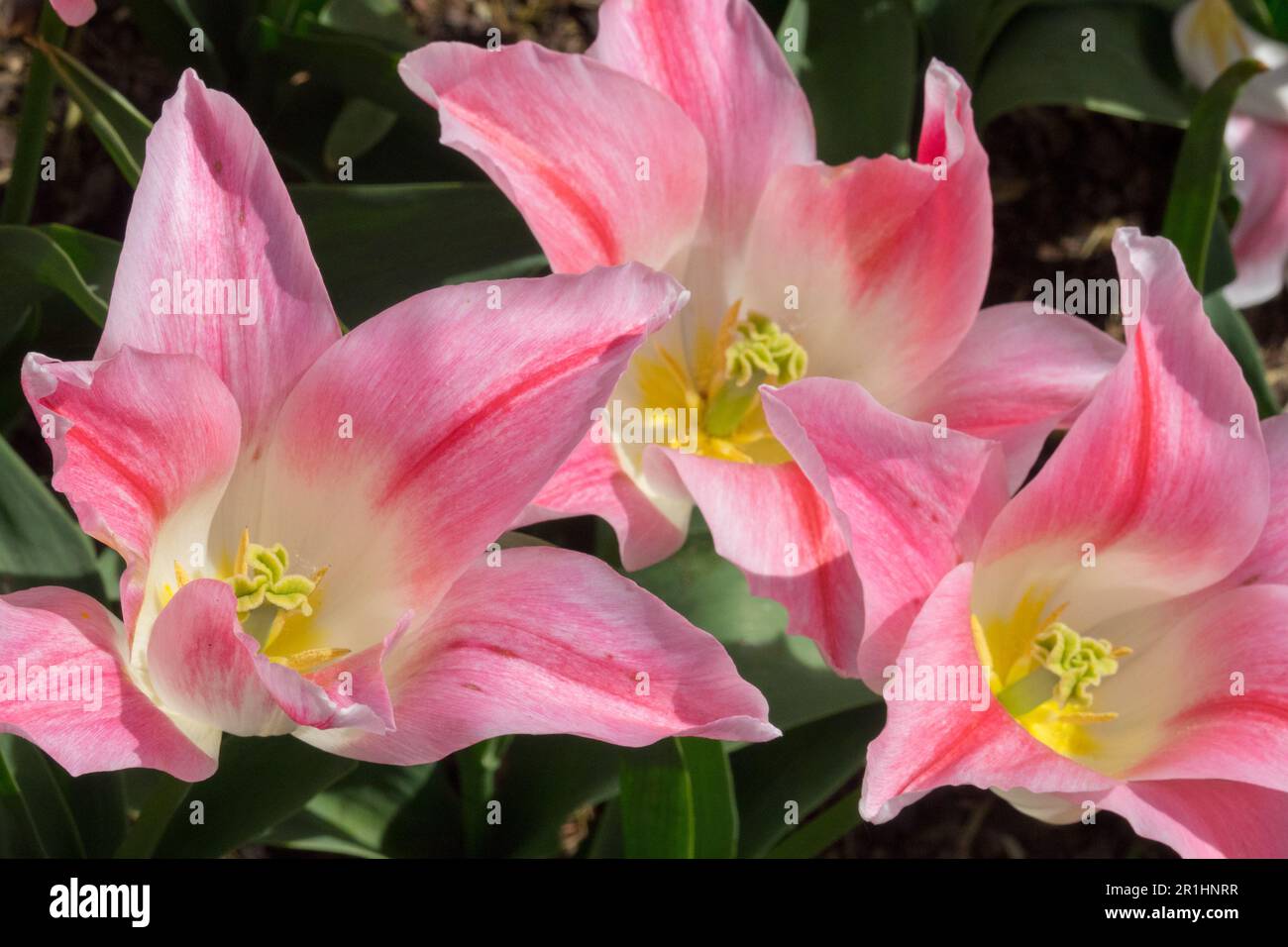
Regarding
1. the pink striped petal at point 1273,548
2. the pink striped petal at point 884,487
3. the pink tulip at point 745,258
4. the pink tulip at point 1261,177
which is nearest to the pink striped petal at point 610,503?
the pink tulip at point 745,258

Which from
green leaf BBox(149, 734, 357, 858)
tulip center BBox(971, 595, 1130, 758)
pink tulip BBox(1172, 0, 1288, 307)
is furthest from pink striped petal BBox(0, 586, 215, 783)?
pink tulip BBox(1172, 0, 1288, 307)

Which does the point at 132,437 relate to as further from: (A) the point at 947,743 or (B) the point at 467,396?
(A) the point at 947,743

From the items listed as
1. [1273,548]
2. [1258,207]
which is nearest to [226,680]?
[1273,548]

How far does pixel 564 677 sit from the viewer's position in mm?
864

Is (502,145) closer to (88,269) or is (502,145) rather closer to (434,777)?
(88,269)

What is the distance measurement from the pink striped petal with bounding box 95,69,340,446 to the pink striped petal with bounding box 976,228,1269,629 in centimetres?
52

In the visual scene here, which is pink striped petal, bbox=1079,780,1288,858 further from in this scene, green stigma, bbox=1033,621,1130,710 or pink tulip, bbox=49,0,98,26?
pink tulip, bbox=49,0,98,26

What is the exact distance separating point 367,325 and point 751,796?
71cm

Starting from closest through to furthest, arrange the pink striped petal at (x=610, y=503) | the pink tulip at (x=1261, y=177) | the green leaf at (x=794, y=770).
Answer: the pink striped petal at (x=610, y=503) < the green leaf at (x=794, y=770) < the pink tulip at (x=1261, y=177)

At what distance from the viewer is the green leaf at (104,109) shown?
1183 millimetres

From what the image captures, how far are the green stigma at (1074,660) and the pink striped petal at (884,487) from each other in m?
0.21

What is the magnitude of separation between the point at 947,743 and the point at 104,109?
915mm

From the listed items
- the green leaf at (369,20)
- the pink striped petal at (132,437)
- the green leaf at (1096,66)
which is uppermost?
the green leaf at (369,20)

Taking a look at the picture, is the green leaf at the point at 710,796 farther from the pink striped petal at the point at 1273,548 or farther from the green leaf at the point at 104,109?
the green leaf at the point at 104,109
